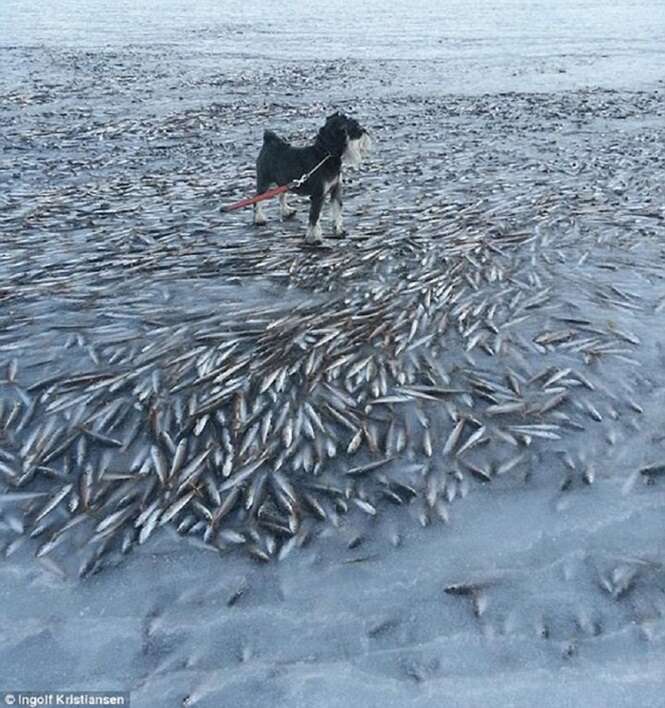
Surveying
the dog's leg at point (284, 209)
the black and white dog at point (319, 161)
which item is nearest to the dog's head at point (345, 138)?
the black and white dog at point (319, 161)

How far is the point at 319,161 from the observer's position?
8.63 meters

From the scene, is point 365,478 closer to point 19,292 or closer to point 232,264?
point 232,264

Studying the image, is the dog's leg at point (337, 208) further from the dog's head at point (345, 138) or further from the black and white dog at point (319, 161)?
the dog's head at point (345, 138)

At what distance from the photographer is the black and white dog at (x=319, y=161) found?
8281mm

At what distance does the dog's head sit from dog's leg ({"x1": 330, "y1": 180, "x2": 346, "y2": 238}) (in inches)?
26.2

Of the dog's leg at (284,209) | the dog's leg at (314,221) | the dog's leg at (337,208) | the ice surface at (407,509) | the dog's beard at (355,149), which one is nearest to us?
the ice surface at (407,509)

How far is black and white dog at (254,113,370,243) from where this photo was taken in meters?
8.28

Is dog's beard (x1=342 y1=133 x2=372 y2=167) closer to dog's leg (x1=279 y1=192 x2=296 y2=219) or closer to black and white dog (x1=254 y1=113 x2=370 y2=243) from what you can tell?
black and white dog (x1=254 y1=113 x2=370 y2=243)

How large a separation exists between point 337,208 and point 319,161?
979 millimetres

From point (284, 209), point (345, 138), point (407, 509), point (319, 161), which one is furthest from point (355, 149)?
point (407, 509)

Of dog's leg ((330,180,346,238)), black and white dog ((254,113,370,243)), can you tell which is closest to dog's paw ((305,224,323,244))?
black and white dog ((254,113,370,243))

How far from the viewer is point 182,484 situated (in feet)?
17.1

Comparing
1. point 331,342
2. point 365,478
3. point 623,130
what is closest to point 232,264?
point 331,342

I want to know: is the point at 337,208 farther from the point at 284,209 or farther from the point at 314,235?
the point at 284,209
